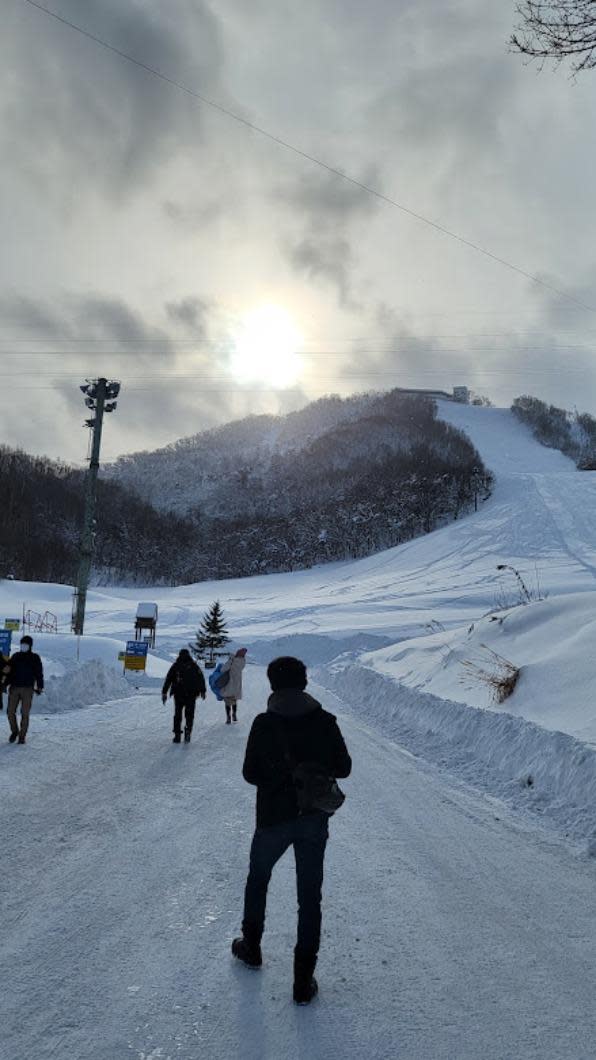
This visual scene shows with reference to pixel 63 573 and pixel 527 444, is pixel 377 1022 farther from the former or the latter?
pixel 527 444

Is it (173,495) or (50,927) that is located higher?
(173,495)

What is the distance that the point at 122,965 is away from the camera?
3625mm

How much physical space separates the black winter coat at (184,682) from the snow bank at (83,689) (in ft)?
11.1

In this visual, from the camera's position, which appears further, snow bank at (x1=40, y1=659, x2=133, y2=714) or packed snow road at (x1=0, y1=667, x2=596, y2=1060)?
snow bank at (x1=40, y1=659, x2=133, y2=714)

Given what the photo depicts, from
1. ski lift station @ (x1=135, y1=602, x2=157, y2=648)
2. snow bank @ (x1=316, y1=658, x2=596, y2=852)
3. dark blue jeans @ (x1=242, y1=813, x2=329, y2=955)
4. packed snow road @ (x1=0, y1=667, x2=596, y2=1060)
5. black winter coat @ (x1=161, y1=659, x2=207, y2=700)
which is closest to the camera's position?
packed snow road @ (x1=0, y1=667, x2=596, y2=1060)

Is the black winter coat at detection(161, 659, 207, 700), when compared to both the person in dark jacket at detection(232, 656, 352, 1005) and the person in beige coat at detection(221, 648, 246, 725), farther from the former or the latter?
the person in dark jacket at detection(232, 656, 352, 1005)

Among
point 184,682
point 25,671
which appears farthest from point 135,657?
point 25,671

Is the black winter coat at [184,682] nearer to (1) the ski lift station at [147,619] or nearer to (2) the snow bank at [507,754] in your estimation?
(2) the snow bank at [507,754]

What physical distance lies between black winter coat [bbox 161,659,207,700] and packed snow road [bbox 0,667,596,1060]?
153 inches

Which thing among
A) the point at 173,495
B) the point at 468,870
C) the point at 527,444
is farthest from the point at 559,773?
the point at 173,495

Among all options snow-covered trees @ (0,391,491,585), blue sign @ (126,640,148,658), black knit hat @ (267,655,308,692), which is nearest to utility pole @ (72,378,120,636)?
blue sign @ (126,640,148,658)

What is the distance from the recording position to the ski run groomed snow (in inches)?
125

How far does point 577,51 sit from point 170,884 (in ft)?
22.9

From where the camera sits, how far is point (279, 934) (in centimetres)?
427
